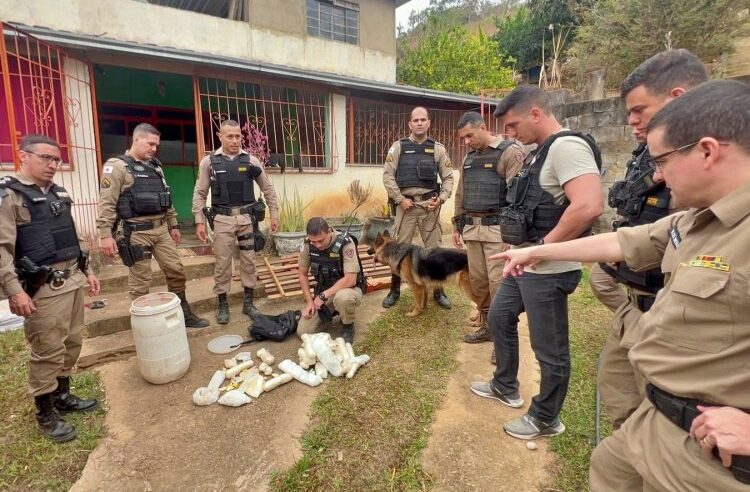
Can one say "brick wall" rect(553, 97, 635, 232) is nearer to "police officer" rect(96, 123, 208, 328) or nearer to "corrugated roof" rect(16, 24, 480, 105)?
"corrugated roof" rect(16, 24, 480, 105)

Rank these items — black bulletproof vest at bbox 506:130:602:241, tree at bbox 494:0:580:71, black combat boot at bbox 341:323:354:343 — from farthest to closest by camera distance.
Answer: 1. tree at bbox 494:0:580:71
2. black combat boot at bbox 341:323:354:343
3. black bulletproof vest at bbox 506:130:602:241

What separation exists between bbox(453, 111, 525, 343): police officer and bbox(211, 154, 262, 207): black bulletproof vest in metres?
2.22

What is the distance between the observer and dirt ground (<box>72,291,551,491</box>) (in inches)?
81.3

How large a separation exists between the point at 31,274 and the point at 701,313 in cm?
310

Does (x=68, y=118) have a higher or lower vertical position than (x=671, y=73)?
higher

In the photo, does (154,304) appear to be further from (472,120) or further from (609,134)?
(609,134)

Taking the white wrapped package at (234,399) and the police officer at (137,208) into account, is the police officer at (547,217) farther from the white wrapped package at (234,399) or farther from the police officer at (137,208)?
the police officer at (137,208)

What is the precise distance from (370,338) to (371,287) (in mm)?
1353

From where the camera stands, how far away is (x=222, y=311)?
159 inches

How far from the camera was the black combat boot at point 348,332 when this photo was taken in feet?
11.8

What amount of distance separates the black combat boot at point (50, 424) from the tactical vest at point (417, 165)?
356 centimetres

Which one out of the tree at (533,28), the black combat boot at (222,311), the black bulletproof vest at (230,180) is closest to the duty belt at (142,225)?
the black bulletproof vest at (230,180)

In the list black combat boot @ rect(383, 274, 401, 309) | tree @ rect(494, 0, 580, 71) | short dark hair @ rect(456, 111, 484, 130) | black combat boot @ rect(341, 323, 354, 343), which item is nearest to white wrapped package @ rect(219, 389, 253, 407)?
black combat boot @ rect(341, 323, 354, 343)

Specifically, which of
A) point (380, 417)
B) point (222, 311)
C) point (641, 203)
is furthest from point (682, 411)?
point (222, 311)
